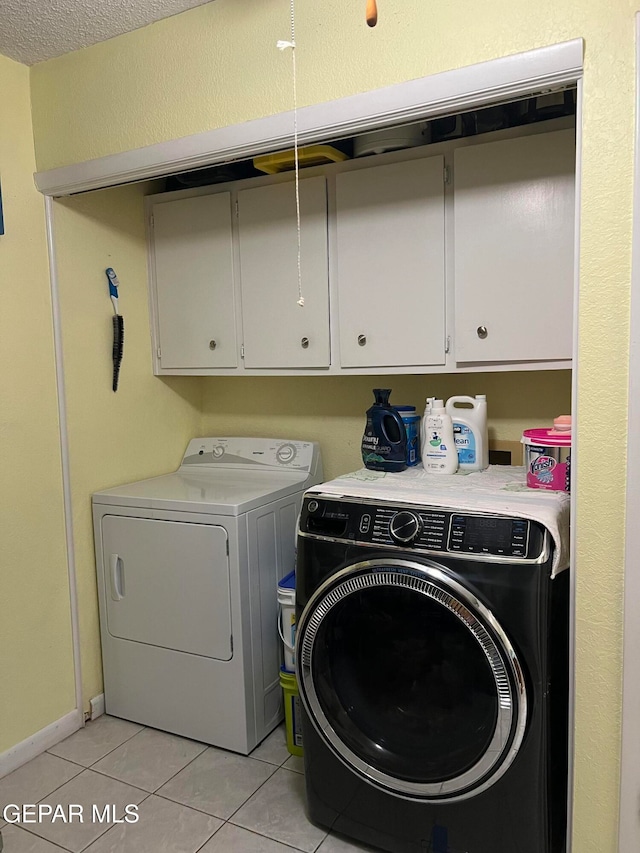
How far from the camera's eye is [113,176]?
2.06 metres

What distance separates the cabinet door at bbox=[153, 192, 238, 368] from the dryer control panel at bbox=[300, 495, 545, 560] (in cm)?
97

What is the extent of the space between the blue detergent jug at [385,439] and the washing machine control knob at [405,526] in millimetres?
504

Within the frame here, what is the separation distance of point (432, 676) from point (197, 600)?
2.95 ft

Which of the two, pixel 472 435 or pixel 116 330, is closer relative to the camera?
pixel 472 435

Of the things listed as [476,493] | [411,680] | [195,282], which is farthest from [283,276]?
[411,680]

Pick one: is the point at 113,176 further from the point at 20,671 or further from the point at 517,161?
the point at 20,671

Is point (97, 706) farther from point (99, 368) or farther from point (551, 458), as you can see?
point (551, 458)

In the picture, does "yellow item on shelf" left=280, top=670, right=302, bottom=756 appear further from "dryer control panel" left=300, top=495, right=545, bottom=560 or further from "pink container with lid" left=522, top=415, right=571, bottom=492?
"pink container with lid" left=522, top=415, right=571, bottom=492

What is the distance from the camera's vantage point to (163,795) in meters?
2.03

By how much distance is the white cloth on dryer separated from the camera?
5.16 ft

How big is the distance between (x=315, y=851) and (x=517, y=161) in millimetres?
2090

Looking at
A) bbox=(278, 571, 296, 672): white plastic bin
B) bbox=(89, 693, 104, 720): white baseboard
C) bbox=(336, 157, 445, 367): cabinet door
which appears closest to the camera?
bbox=(336, 157, 445, 367): cabinet door

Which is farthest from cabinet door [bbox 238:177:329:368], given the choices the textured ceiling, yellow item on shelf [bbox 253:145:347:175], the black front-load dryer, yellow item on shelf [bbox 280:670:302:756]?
yellow item on shelf [bbox 280:670:302:756]

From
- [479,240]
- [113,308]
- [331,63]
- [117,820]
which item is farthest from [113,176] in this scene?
[117,820]
